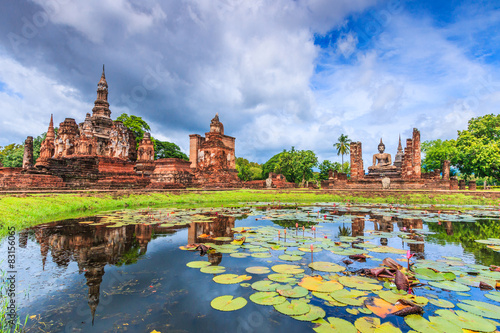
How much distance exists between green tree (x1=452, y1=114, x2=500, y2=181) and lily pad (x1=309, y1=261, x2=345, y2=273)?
40.5 m

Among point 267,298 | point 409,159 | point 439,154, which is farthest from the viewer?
point 439,154

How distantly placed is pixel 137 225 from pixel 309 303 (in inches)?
263

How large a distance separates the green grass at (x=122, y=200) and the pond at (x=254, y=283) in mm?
2801

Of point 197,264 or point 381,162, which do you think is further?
point 381,162

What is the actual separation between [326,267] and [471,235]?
5.67 metres

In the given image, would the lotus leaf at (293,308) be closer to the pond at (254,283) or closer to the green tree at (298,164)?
the pond at (254,283)

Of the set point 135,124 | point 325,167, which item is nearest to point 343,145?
point 325,167

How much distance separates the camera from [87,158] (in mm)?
21844

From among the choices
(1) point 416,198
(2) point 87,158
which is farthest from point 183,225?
(2) point 87,158

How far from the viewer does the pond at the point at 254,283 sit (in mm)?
2742

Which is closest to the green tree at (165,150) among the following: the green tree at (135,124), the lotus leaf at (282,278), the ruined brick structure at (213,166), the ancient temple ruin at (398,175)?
→ the green tree at (135,124)

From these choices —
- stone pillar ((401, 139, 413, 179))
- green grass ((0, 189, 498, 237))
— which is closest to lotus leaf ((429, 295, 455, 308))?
green grass ((0, 189, 498, 237))

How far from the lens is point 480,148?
112ft

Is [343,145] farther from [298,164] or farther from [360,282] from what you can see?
[360,282]
